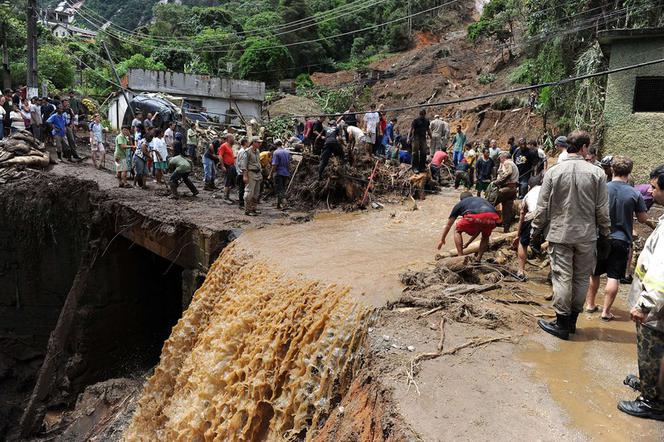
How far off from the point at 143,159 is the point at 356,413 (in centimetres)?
1167

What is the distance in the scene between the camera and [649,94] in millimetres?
11039

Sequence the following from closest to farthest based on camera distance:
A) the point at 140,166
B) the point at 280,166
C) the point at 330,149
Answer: the point at 280,166 → the point at 330,149 → the point at 140,166

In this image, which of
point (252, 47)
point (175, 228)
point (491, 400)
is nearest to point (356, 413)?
point (491, 400)

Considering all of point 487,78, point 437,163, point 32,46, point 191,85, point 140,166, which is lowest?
point 140,166

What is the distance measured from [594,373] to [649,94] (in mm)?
9522

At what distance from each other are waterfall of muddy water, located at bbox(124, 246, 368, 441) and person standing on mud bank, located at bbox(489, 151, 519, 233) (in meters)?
4.94

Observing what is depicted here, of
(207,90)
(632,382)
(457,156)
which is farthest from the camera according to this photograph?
(207,90)

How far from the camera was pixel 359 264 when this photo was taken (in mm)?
7348

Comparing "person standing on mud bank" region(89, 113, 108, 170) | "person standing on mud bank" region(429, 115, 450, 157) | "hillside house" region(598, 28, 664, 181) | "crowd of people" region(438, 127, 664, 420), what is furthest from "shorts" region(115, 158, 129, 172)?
"hillside house" region(598, 28, 664, 181)

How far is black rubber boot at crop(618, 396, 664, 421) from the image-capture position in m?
3.37

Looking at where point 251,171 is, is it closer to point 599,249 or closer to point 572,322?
point 599,249

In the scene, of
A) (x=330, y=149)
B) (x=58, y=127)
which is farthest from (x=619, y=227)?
(x=58, y=127)

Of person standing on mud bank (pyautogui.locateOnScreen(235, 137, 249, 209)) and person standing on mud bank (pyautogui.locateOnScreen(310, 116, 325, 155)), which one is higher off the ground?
person standing on mud bank (pyautogui.locateOnScreen(310, 116, 325, 155))

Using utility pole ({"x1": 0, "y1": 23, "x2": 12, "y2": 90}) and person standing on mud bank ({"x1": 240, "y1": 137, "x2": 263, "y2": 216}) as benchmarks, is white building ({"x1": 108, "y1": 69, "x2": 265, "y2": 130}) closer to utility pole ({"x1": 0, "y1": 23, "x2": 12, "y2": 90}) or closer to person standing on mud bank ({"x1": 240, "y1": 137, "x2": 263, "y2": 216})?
utility pole ({"x1": 0, "y1": 23, "x2": 12, "y2": 90})
